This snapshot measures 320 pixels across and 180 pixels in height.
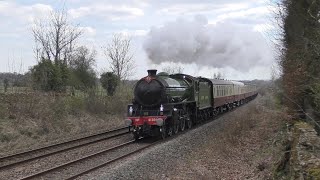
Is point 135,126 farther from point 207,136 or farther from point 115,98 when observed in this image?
point 115,98

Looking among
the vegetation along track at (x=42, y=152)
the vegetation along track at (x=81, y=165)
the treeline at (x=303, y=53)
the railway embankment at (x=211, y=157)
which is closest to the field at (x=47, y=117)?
the vegetation along track at (x=42, y=152)

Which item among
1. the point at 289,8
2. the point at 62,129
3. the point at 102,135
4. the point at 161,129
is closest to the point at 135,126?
the point at 161,129

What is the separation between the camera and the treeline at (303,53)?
13.6m

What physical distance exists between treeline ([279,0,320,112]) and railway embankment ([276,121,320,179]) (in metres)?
3.86

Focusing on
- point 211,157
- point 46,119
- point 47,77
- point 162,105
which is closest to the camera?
point 211,157

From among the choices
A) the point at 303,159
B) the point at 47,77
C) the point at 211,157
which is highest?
the point at 47,77

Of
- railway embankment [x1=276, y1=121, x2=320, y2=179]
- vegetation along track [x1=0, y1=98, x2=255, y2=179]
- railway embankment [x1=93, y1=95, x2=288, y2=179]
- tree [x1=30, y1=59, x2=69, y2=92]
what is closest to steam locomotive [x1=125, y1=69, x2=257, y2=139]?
railway embankment [x1=93, y1=95, x2=288, y2=179]

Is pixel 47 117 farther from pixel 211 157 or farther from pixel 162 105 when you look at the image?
pixel 211 157

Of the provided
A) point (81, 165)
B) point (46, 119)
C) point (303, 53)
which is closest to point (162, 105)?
point (303, 53)

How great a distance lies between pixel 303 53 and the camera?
15.4m

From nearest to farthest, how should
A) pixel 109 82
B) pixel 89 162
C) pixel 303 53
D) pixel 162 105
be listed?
pixel 89 162
pixel 303 53
pixel 162 105
pixel 109 82

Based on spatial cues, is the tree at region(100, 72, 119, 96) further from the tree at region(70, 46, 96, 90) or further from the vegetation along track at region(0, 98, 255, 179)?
A: the vegetation along track at region(0, 98, 255, 179)

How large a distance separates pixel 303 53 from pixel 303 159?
953 cm

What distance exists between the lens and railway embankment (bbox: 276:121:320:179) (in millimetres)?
6099
